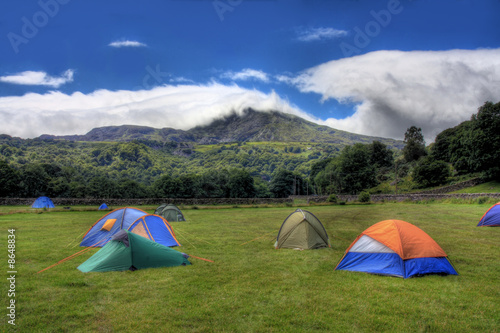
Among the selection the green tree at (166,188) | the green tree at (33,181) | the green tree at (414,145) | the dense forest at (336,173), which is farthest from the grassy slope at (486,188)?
the green tree at (33,181)

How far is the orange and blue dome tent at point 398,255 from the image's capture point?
356 inches

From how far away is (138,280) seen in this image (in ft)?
28.3

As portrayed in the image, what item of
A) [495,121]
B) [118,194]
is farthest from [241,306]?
[118,194]

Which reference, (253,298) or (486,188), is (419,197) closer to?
(486,188)

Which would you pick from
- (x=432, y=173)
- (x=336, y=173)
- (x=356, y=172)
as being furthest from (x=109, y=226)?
(x=336, y=173)

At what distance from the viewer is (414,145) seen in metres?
88.0

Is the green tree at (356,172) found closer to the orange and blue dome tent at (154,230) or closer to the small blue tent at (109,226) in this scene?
the orange and blue dome tent at (154,230)

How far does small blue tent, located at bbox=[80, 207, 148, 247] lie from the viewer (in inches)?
545

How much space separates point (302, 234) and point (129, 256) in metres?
7.32

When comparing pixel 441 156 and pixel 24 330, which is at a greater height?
pixel 441 156

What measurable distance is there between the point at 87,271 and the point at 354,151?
272 ft

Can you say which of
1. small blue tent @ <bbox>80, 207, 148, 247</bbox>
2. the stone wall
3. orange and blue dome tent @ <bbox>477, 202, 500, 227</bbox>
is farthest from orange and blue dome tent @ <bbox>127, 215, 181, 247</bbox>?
the stone wall

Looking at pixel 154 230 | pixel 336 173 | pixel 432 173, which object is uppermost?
pixel 336 173

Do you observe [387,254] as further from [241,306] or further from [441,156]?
[441,156]
